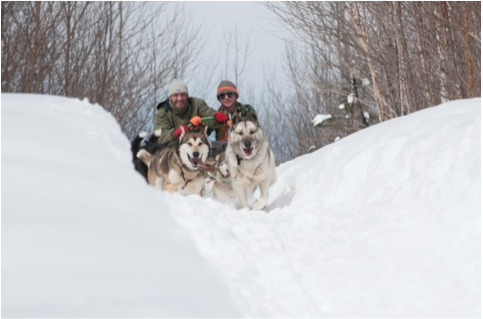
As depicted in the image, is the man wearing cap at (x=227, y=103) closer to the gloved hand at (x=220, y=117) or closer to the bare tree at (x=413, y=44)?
the gloved hand at (x=220, y=117)

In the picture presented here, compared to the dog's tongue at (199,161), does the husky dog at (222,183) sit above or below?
below

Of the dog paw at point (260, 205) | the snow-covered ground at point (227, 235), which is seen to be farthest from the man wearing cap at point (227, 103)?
the snow-covered ground at point (227, 235)

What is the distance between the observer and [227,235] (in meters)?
3.97

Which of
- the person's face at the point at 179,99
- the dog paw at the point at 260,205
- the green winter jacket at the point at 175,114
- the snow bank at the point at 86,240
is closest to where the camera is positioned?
the snow bank at the point at 86,240

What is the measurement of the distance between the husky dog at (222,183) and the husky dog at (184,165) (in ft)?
0.58

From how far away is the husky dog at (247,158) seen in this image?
6715 millimetres

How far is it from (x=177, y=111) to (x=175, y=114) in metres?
0.07

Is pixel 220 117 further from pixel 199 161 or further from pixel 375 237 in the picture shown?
pixel 375 237

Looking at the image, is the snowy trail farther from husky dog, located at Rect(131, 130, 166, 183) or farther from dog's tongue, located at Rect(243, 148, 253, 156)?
husky dog, located at Rect(131, 130, 166, 183)

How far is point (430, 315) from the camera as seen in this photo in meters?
3.25

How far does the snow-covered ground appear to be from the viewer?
2525 mm

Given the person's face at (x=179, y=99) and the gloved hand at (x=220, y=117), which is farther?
the person's face at (x=179, y=99)

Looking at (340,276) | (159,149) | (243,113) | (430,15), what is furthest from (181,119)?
(340,276)

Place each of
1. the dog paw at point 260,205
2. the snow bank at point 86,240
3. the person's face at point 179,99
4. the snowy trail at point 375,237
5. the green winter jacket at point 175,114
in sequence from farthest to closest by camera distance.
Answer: the green winter jacket at point 175,114 < the person's face at point 179,99 < the dog paw at point 260,205 < the snowy trail at point 375,237 < the snow bank at point 86,240
